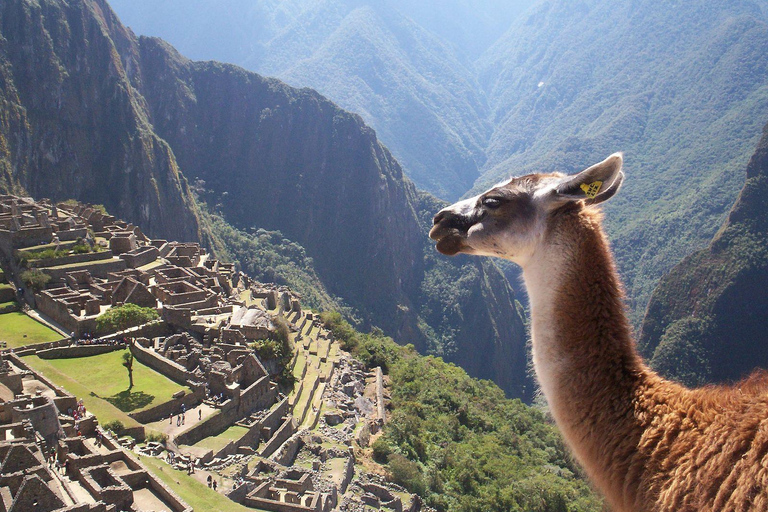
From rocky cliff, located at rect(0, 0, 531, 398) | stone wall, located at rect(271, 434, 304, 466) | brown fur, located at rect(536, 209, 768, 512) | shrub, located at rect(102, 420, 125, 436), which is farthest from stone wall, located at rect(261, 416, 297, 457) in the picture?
rocky cliff, located at rect(0, 0, 531, 398)

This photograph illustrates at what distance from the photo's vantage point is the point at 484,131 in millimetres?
183375

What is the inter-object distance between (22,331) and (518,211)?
68.4 ft

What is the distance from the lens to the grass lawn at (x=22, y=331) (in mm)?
18906

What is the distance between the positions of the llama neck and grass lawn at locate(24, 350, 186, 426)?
45.0 ft

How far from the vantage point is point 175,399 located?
16.8 m

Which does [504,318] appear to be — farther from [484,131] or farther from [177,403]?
[177,403]

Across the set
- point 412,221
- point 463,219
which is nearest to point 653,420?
point 463,219

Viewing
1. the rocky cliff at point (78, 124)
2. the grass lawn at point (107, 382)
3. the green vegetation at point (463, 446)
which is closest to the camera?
the grass lawn at point (107, 382)

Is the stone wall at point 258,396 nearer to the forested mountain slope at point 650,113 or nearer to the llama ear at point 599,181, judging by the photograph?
the llama ear at point 599,181

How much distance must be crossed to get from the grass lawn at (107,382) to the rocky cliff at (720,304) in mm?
35345

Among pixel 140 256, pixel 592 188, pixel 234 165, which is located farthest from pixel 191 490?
pixel 234 165

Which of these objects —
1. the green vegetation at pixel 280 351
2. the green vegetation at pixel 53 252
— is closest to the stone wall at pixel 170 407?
the green vegetation at pixel 280 351

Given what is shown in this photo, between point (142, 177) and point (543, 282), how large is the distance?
98.1 metres

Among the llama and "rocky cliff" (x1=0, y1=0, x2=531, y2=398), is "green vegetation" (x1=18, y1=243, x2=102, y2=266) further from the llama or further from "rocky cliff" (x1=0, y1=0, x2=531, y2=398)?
"rocky cliff" (x1=0, y1=0, x2=531, y2=398)
